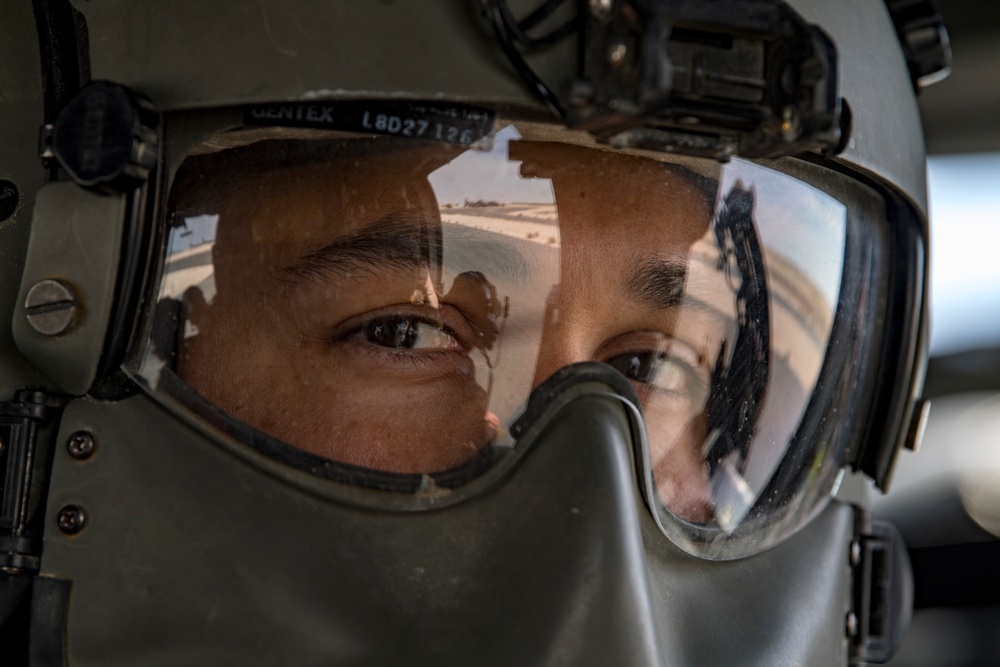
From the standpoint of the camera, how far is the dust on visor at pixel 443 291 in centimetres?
121

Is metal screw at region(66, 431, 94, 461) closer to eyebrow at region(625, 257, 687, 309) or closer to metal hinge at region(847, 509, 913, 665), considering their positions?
eyebrow at region(625, 257, 687, 309)

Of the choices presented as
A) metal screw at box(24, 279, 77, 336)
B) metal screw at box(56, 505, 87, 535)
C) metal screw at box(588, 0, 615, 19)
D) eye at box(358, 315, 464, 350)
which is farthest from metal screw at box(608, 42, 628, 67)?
metal screw at box(56, 505, 87, 535)

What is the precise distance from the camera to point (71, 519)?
3.81 feet

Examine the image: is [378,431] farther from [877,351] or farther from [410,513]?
[877,351]

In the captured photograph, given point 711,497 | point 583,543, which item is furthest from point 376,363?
point 711,497

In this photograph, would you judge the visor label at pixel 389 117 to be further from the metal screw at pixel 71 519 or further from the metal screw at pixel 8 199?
the metal screw at pixel 71 519

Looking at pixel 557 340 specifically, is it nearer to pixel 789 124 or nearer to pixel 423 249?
pixel 423 249

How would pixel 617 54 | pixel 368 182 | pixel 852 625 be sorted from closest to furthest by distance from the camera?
pixel 617 54 → pixel 368 182 → pixel 852 625

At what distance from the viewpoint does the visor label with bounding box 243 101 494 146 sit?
1.16 m

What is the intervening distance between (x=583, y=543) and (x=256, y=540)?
0.33 meters

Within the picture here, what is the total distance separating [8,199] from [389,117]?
434 mm

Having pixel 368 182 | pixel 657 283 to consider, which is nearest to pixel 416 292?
pixel 368 182

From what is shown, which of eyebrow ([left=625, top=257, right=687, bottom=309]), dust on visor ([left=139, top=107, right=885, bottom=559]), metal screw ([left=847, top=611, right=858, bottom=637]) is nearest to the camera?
dust on visor ([left=139, top=107, right=885, bottom=559])

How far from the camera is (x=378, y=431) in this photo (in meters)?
1.26
